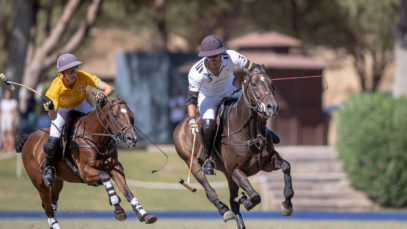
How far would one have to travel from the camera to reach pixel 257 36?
24125 millimetres

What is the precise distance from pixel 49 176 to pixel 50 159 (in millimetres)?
231

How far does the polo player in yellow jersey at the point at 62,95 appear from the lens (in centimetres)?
930

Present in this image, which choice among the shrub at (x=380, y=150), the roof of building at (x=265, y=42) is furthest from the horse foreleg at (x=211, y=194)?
the roof of building at (x=265, y=42)

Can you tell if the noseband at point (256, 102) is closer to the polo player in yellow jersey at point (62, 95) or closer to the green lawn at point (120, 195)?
the polo player in yellow jersey at point (62, 95)

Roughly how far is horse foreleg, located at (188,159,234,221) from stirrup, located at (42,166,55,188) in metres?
1.94

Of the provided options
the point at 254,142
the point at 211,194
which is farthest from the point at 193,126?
the point at 254,142

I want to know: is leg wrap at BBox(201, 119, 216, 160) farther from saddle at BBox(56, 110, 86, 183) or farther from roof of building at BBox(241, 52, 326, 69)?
roof of building at BBox(241, 52, 326, 69)

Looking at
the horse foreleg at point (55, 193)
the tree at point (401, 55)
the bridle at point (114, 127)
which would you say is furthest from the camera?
the tree at point (401, 55)

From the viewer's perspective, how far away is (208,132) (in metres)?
9.46

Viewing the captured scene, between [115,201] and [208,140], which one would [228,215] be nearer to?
[208,140]

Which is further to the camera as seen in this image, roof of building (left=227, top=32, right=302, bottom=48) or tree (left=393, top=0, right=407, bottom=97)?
roof of building (left=227, top=32, right=302, bottom=48)

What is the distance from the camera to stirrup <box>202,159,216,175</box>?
378 inches

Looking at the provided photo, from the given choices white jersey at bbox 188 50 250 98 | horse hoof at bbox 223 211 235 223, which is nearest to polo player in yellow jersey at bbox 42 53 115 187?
white jersey at bbox 188 50 250 98

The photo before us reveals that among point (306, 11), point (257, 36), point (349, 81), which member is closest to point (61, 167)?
point (257, 36)
